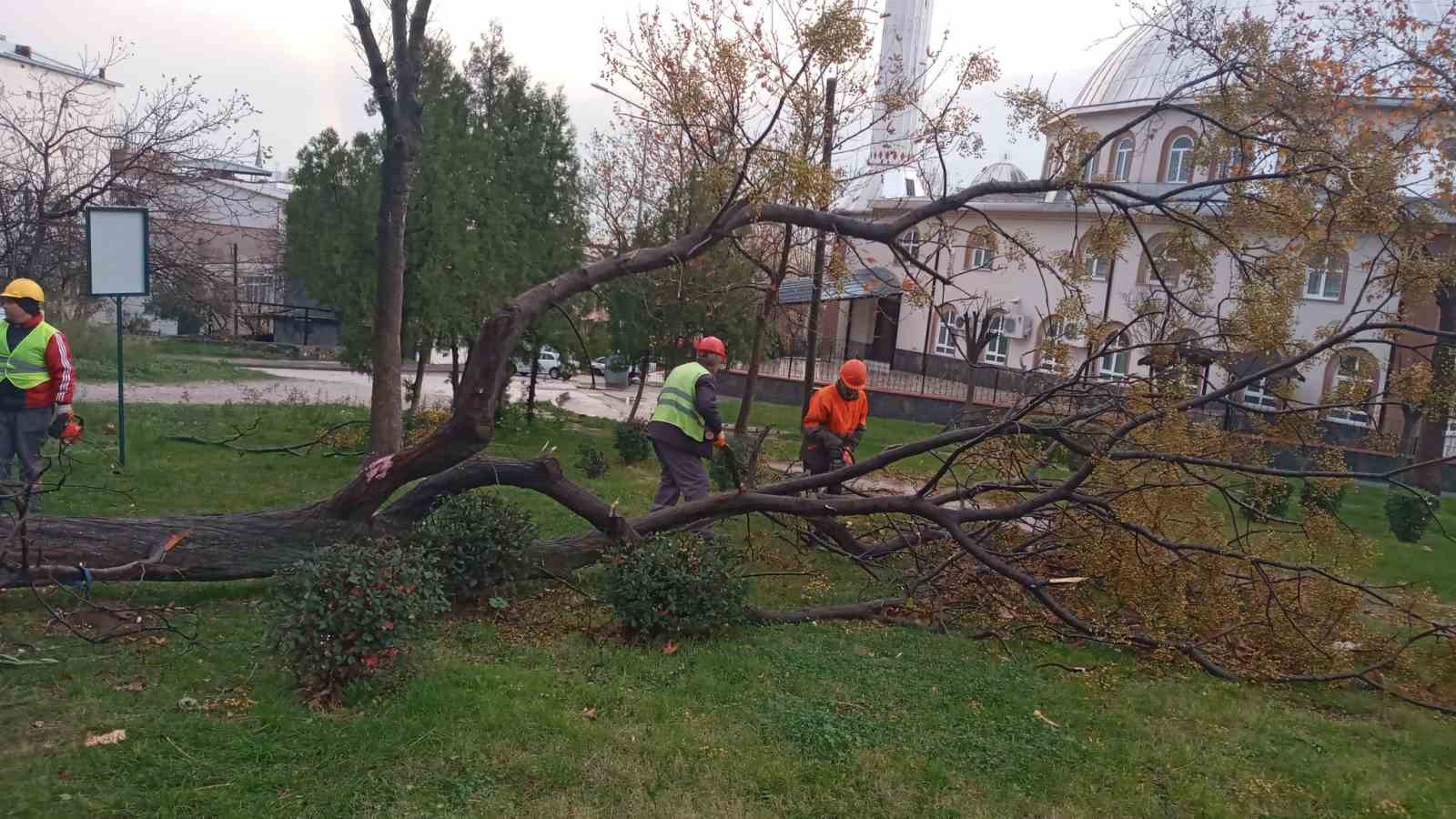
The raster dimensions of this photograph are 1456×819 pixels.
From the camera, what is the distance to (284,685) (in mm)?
4277

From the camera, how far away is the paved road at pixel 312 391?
14.9 m

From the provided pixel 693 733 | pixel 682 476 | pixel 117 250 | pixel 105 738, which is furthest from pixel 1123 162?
pixel 105 738

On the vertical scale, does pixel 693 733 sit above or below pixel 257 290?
below

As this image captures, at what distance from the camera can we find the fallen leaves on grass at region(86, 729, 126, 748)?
144 inches

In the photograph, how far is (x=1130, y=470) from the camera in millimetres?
5715

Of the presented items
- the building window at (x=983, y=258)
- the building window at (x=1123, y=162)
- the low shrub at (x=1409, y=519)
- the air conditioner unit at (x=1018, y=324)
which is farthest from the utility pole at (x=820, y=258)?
the air conditioner unit at (x=1018, y=324)

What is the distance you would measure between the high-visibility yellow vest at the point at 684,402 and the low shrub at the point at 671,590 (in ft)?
4.75

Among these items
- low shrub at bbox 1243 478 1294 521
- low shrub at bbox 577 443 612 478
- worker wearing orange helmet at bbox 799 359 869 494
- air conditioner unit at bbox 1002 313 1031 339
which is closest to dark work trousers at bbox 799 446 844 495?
worker wearing orange helmet at bbox 799 359 869 494

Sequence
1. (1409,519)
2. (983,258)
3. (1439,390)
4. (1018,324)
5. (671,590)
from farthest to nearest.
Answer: (1018,324) → (983,258) → (1409,519) → (1439,390) → (671,590)

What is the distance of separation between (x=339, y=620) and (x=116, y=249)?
5.77 metres

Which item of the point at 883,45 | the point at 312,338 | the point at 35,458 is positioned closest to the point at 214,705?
the point at 35,458

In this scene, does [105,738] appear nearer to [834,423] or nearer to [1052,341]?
[1052,341]

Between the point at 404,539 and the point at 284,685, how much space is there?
1.57 metres

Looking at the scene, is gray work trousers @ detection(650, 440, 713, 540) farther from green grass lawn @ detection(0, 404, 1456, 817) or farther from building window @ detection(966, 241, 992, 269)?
building window @ detection(966, 241, 992, 269)
